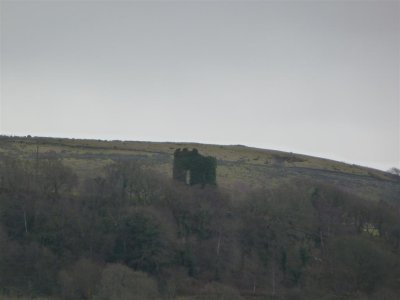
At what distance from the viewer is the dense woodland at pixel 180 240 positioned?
50.1 metres

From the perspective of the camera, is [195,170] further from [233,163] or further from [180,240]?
[233,163]

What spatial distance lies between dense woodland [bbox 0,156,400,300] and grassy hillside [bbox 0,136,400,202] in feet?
34.4

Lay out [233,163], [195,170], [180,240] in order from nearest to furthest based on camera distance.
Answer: [180,240], [195,170], [233,163]

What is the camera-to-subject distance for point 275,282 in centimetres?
5494

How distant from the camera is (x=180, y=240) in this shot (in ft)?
191

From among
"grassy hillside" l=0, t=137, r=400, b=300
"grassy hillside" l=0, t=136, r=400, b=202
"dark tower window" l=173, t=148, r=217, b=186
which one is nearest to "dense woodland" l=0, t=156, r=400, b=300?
"grassy hillside" l=0, t=137, r=400, b=300

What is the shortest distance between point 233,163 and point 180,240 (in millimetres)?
37724

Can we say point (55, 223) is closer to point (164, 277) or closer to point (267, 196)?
point (164, 277)

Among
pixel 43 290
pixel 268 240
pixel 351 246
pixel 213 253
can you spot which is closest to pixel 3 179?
pixel 43 290

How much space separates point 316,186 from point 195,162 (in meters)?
11.2

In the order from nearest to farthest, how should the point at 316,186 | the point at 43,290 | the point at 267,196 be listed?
1. the point at 43,290
2. the point at 267,196
3. the point at 316,186

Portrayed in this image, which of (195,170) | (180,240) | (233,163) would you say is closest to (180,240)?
(180,240)

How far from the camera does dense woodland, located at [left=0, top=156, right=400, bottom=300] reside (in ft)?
164

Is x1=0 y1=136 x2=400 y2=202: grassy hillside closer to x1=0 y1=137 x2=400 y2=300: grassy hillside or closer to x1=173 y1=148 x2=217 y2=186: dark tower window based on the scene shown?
x1=173 y1=148 x2=217 y2=186: dark tower window
